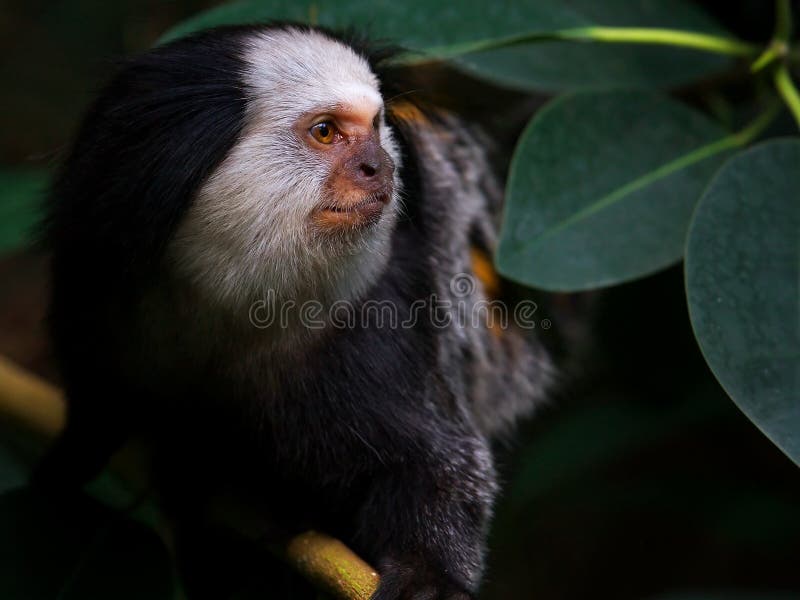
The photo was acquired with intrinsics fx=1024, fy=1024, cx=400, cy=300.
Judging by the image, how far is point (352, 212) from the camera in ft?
5.34

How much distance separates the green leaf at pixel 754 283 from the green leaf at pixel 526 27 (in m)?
0.51

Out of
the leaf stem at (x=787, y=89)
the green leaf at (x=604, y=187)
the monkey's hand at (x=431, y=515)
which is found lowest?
the monkey's hand at (x=431, y=515)

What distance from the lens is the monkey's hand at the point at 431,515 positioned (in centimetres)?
177

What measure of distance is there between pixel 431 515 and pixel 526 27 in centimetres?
105

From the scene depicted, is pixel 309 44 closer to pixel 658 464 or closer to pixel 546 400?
pixel 546 400

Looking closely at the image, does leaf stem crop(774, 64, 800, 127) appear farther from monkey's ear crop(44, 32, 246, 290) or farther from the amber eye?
monkey's ear crop(44, 32, 246, 290)

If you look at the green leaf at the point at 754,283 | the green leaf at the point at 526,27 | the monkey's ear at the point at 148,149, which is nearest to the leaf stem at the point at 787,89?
the green leaf at the point at 754,283

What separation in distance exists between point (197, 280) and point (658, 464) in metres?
2.23

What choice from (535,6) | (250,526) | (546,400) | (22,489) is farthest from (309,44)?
(546,400)

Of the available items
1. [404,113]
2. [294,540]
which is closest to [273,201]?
[404,113]

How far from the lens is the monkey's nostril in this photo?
163 centimetres

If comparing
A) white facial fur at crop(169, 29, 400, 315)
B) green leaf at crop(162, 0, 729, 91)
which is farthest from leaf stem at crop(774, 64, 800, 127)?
white facial fur at crop(169, 29, 400, 315)

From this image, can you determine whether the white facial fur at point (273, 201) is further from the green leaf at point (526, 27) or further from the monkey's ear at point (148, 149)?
the green leaf at point (526, 27)

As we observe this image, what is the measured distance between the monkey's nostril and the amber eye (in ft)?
0.27
